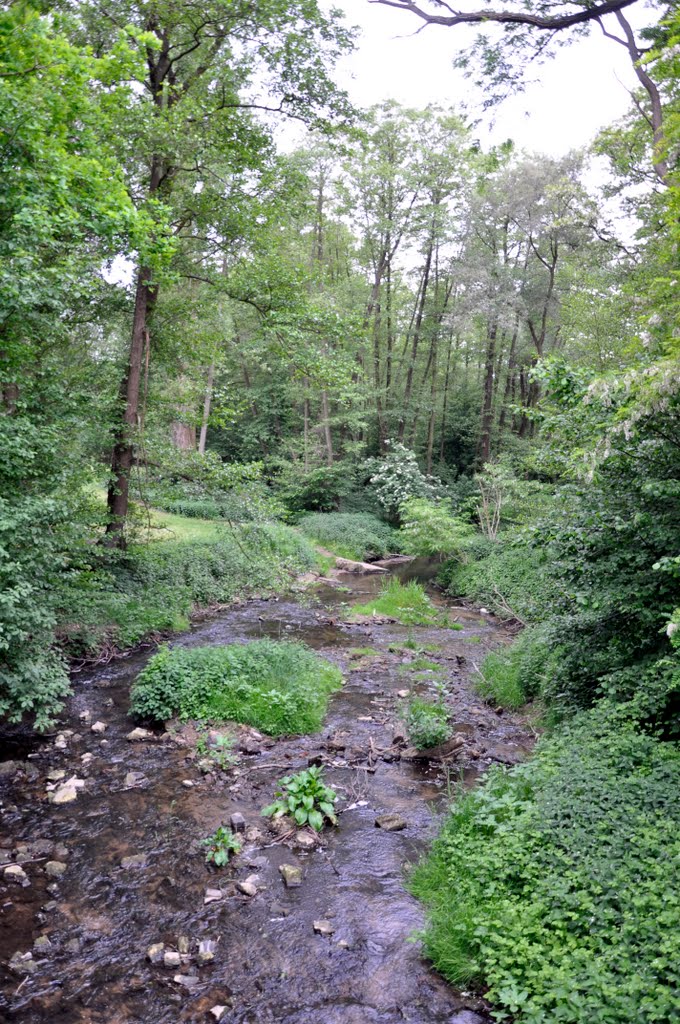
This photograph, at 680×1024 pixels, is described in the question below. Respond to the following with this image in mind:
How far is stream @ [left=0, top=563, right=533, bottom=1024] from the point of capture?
396 cm

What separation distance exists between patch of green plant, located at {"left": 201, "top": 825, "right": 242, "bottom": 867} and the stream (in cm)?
8

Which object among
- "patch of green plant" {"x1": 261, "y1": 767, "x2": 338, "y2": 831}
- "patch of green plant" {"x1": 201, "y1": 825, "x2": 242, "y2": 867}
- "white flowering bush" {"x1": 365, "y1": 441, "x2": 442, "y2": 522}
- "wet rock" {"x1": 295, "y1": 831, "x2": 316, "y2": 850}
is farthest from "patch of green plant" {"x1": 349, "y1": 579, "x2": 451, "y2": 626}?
"white flowering bush" {"x1": 365, "y1": 441, "x2": 442, "y2": 522}

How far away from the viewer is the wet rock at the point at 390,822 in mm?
5926

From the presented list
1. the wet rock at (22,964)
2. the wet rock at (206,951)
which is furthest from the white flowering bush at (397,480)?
the wet rock at (22,964)

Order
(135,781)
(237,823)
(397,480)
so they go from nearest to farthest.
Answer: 1. (237,823)
2. (135,781)
3. (397,480)

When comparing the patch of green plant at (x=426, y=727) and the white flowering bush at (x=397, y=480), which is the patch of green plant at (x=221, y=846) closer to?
the patch of green plant at (x=426, y=727)

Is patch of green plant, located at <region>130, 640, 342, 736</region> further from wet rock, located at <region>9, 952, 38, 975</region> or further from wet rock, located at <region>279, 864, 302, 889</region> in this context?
wet rock, located at <region>9, 952, 38, 975</region>

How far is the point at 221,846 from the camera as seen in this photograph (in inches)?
215

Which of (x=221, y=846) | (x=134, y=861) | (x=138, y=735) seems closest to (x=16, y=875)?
(x=134, y=861)

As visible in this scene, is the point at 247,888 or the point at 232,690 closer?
the point at 247,888

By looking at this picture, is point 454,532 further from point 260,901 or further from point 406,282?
point 406,282

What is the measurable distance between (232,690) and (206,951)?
4.19m

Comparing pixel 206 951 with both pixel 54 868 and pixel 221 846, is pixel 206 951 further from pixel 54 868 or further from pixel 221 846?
pixel 54 868

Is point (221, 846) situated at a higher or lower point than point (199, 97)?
lower
